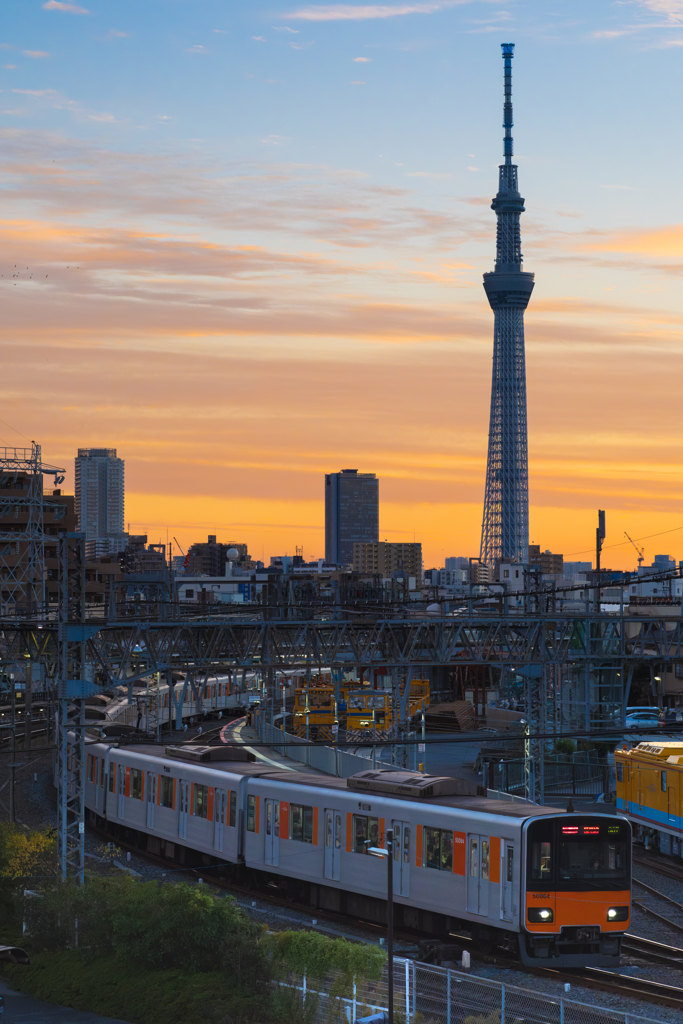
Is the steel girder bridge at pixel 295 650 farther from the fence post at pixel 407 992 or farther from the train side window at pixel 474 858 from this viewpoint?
the fence post at pixel 407 992

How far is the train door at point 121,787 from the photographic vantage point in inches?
1371

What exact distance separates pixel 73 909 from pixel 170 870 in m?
8.73

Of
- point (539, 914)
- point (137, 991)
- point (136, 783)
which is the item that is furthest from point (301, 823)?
point (136, 783)

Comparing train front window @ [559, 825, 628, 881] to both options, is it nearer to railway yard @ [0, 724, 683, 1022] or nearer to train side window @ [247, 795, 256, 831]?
railway yard @ [0, 724, 683, 1022]

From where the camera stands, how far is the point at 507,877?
71.5ft

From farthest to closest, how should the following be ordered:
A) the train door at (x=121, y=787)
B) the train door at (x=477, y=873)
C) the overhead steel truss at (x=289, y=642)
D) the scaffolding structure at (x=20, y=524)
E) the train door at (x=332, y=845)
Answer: the scaffolding structure at (x=20, y=524), the train door at (x=121, y=787), the overhead steel truss at (x=289, y=642), the train door at (x=332, y=845), the train door at (x=477, y=873)

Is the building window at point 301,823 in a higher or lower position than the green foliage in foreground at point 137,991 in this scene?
higher

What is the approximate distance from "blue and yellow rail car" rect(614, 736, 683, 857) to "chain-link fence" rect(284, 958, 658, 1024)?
51.3 ft

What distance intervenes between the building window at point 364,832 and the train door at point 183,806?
7115 mm

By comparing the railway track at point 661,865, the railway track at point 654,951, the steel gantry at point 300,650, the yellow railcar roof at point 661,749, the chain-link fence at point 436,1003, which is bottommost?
the railway track at point 661,865

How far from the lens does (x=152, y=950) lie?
2073 centimetres

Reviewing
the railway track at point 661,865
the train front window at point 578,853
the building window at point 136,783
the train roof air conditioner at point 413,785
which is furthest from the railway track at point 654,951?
the building window at point 136,783

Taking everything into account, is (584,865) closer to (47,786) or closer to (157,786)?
(157,786)

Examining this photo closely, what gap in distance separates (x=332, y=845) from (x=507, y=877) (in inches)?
203
